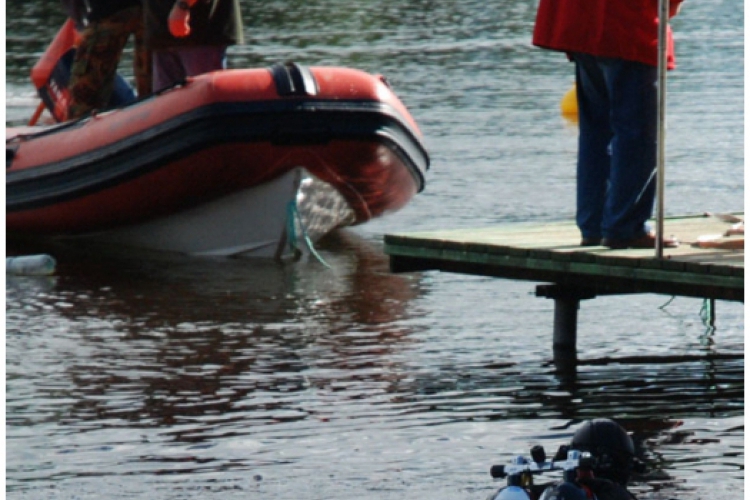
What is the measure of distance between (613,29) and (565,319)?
1545 millimetres

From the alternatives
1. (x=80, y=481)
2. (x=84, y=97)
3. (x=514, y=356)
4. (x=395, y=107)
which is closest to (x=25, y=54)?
(x=84, y=97)

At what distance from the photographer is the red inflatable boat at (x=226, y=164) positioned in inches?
390

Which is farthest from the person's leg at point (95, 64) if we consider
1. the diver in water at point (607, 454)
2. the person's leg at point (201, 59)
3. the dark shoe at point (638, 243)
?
the diver in water at point (607, 454)

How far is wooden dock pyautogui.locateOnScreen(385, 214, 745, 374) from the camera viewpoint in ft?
20.9

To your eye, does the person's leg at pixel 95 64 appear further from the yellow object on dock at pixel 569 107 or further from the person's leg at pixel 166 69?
the yellow object on dock at pixel 569 107

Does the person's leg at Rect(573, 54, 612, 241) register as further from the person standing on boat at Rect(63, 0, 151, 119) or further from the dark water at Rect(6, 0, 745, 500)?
the person standing on boat at Rect(63, 0, 151, 119)

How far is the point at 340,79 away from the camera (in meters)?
10.0

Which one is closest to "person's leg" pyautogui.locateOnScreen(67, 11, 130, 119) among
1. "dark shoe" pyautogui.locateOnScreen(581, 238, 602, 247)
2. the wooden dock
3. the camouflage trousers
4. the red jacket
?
the camouflage trousers

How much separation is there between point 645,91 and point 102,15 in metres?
5.44

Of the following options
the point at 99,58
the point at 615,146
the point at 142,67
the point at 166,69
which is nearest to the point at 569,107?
the point at 142,67

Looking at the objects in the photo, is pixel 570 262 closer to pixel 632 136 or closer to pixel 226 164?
pixel 632 136

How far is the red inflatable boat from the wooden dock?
2416 mm

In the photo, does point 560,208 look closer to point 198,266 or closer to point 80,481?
point 198,266

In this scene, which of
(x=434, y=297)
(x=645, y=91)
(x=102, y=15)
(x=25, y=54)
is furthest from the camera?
(x=25, y=54)
